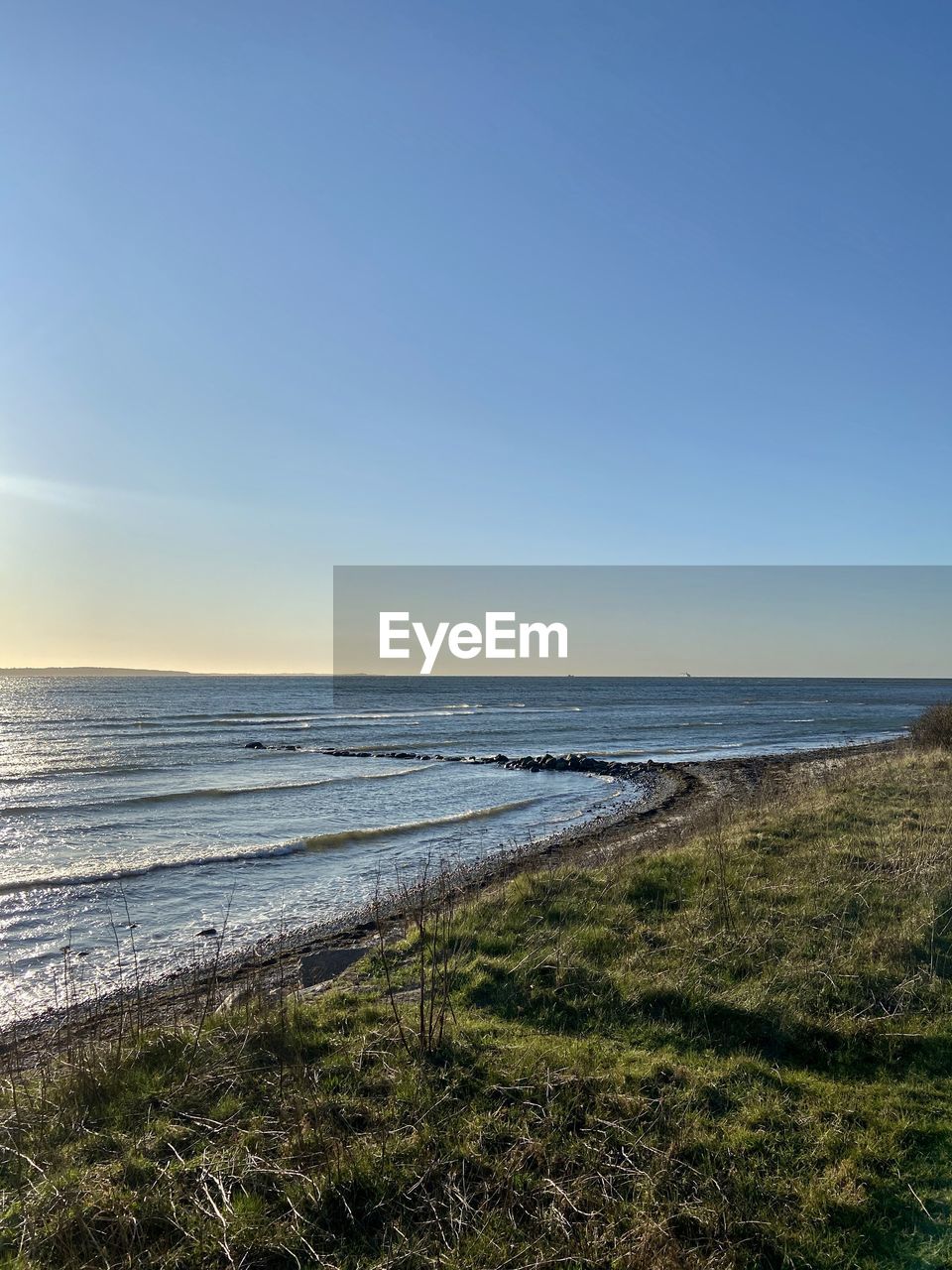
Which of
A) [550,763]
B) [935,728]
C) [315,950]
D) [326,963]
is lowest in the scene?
[550,763]

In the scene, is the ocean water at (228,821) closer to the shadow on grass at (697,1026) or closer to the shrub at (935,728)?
the shadow on grass at (697,1026)

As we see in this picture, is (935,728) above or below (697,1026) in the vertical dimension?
above

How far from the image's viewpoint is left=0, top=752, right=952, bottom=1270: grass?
4828mm

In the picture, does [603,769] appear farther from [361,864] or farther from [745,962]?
[745,962]

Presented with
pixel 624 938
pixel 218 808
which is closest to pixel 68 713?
pixel 218 808

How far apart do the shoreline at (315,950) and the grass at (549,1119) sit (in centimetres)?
114

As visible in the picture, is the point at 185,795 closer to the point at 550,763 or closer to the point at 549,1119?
the point at 550,763

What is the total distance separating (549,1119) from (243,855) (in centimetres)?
1601

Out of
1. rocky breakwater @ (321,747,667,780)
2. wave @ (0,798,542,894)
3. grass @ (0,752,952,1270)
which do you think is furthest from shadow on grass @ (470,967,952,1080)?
rocky breakwater @ (321,747,667,780)

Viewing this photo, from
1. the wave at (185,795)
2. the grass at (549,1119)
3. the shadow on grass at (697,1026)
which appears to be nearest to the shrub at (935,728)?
the wave at (185,795)

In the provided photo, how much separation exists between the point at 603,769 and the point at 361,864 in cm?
2241

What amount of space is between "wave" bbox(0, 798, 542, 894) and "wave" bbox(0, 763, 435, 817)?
9.14 metres

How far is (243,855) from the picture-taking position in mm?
20312

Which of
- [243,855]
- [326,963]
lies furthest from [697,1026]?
[243,855]
